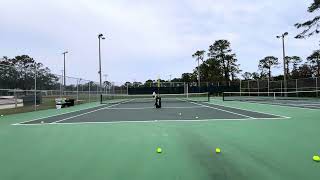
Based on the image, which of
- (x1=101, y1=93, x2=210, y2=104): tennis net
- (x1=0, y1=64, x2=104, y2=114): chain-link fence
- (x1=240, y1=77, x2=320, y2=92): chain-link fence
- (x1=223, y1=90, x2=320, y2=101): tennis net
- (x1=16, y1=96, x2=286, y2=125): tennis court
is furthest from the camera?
(x1=240, y1=77, x2=320, y2=92): chain-link fence

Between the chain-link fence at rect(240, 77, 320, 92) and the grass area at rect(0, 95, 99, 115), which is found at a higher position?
the chain-link fence at rect(240, 77, 320, 92)

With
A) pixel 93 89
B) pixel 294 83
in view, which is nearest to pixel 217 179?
pixel 93 89

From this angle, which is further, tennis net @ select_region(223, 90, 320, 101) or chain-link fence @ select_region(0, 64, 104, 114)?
tennis net @ select_region(223, 90, 320, 101)

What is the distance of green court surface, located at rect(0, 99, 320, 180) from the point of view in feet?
18.8

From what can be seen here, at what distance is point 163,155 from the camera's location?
23.1 ft

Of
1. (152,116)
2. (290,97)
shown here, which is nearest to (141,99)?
(290,97)

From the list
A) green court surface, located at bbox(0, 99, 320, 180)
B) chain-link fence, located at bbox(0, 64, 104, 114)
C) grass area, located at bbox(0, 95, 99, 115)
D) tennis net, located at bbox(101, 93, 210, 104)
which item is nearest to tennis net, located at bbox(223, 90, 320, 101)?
tennis net, located at bbox(101, 93, 210, 104)

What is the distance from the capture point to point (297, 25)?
49750mm

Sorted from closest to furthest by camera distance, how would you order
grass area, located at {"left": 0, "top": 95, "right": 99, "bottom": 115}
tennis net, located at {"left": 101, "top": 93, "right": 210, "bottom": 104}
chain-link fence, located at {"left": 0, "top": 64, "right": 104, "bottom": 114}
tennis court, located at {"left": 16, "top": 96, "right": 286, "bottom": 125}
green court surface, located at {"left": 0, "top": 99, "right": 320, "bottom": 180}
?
green court surface, located at {"left": 0, "top": 99, "right": 320, "bottom": 180} < tennis court, located at {"left": 16, "top": 96, "right": 286, "bottom": 125} < chain-link fence, located at {"left": 0, "top": 64, "right": 104, "bottom": 114} < grass area, located at {"left": 0, "top": 95, "right": 99, "bottom": 115} < tennis net, located at {"left": 101, "top": 93, "right": 210, "bottom": 104}

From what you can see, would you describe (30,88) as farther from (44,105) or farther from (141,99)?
(141,99)

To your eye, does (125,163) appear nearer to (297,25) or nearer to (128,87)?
(297,25)

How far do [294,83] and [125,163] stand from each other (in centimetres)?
5083

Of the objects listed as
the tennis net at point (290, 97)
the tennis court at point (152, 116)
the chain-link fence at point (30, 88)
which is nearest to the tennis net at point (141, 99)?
the tennis net at point (290, 97)

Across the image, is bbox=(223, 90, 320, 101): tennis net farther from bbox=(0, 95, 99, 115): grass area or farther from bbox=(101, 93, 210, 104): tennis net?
bbox=(0, 95, 99, 115): grass area
